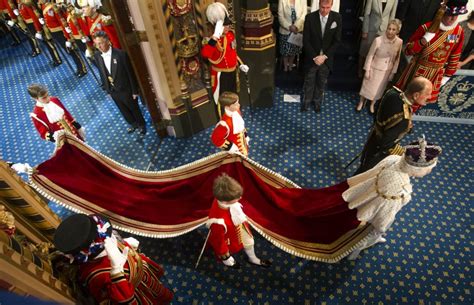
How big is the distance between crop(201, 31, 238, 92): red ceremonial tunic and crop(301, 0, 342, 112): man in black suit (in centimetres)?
106

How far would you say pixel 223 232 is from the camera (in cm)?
255

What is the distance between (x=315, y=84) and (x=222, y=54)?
1.62 m

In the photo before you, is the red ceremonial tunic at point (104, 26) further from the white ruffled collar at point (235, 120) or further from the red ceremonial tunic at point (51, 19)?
the white ruffled collar at point (235, 120)

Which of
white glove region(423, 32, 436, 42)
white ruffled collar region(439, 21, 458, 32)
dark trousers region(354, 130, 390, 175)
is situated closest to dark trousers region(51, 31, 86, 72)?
dark trousers region(354, 130, 390, 175)

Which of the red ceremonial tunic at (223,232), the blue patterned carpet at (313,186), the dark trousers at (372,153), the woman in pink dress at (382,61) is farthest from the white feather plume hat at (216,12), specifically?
the red ceremonial tunic at (223,232)

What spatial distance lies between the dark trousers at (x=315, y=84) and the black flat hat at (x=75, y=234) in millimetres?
3684

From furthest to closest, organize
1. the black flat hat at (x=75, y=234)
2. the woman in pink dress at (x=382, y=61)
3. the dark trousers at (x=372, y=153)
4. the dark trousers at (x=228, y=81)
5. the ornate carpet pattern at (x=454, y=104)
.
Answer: the dark trousers at (x=228, y=81) → the ornate carpet pattern at (x=454, y=104) → the woman in pink dress at (x=382, y=61) → the dark trousers at (x=372, y=153) → the black flat hat at (x=75, y=234)

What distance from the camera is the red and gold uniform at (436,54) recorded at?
371 centimetres

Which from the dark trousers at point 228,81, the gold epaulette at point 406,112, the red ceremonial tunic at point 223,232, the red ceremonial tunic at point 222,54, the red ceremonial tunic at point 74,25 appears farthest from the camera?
the red ceremonial tunic at point 74,25

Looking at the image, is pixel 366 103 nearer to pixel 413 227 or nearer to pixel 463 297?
pixel 413 227

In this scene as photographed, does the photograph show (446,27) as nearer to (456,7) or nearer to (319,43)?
(456,7)

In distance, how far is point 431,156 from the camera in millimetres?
2242

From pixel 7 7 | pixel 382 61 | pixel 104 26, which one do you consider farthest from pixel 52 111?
pixel 7 7

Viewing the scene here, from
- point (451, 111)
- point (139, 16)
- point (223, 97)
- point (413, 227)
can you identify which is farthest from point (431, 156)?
point (139, 16)
